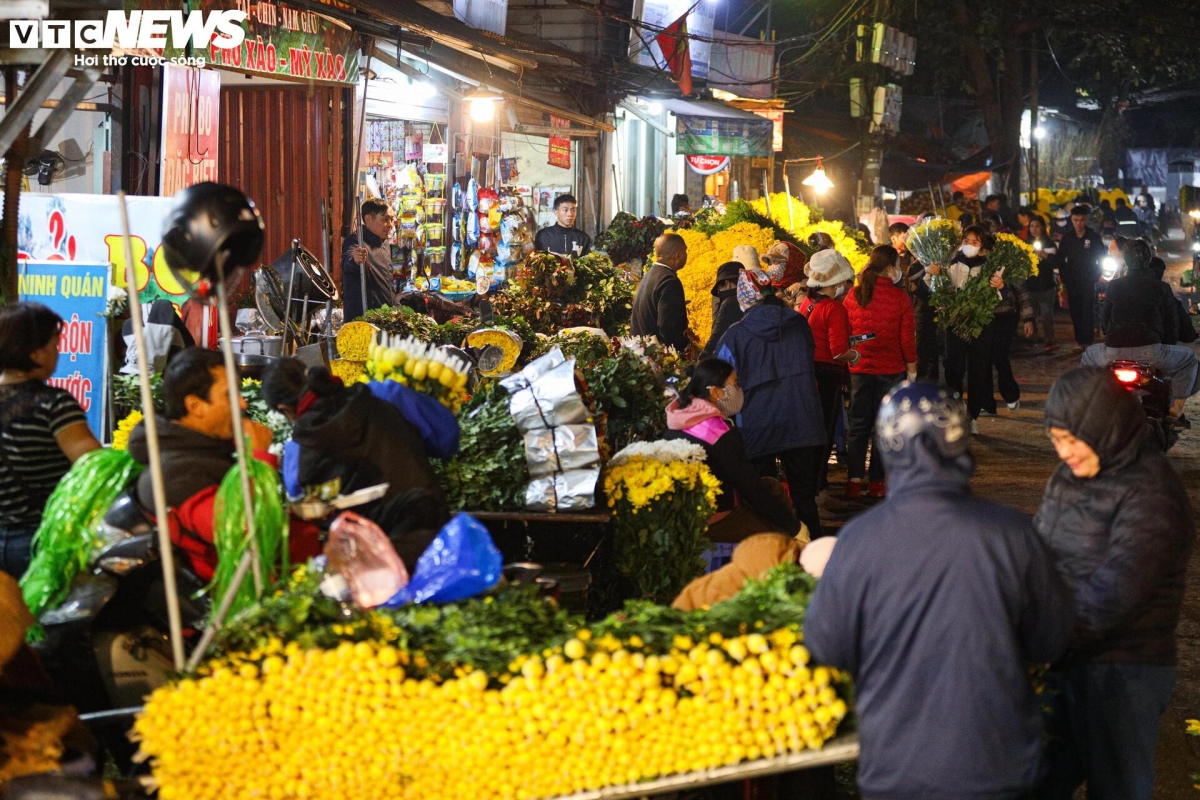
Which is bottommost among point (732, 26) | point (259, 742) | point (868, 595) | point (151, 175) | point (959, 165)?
point (259, 742)

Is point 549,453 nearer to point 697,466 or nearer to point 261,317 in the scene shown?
point 697,466

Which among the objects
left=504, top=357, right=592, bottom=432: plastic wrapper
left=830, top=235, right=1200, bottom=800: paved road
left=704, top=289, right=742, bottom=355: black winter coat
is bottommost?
left=830, top=235, right=1200, bottom=800: paved road

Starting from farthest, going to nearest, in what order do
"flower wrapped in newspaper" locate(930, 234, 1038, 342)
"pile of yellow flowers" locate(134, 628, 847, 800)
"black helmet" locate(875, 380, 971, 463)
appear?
"flower wrapped in newspaper" locate(930, 234, 1038, 342), "pile of yellow flowers" locate(134, 628, 847, 800), "black helmet" locate(875, 380, 971, 463)

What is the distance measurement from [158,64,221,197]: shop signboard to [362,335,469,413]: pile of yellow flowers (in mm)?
4040

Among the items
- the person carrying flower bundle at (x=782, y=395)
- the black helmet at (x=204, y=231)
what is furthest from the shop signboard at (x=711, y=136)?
the black helmet at (x=204, y=231)

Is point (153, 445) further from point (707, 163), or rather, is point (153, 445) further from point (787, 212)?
point (707, 163)

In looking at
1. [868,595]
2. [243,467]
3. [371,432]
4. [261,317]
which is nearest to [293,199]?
[261,317]

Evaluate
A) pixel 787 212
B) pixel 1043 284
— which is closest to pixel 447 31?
pixel 787 212

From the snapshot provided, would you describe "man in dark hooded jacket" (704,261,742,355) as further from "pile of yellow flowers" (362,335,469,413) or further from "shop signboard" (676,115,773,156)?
"shop signboard" (676,115,773,156)

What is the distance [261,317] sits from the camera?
956cm

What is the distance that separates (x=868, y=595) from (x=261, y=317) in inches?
Result: 287

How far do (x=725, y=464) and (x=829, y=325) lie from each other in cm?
320

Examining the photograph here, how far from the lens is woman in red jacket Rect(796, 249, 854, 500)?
9.59 m

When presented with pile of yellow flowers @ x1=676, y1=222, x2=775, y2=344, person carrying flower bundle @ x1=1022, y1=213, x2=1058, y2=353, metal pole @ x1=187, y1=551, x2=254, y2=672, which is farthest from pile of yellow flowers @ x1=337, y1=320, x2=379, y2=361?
person carrying flower bundle @ x1=1022, y1=213, x2=1058, y2=353
